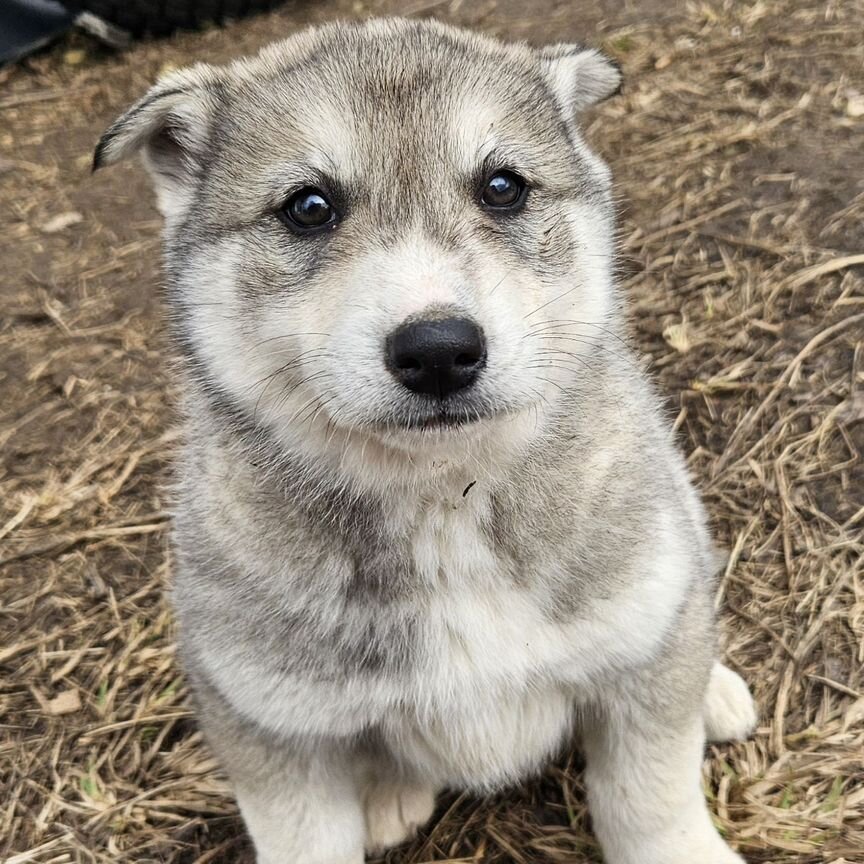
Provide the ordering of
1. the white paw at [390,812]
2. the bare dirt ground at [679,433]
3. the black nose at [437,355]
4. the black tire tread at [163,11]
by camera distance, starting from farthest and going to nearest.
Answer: the black tire tread at [163,11]
the bare dirt ground at [679,433]
the white paw at [390,812]
the black nose at [437,355]

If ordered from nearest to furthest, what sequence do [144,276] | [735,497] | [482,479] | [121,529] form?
1. [482,479]
2. [735,497]
3. [121,529]
4. [144,276]

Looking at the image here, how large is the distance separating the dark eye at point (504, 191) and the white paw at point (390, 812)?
1.86 meters

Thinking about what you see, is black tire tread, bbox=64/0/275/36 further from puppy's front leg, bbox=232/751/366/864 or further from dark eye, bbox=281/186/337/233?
puppy's front leg, bbox=232/751/366/864

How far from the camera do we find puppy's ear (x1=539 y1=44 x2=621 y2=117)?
10.1ft

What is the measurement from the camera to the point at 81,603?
4258 mm

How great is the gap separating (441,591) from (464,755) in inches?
21.9

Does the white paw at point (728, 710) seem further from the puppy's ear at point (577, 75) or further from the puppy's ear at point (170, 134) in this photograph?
the puppy's ear at point (170, 134)

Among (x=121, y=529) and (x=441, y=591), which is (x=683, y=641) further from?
(x=121, y=529)

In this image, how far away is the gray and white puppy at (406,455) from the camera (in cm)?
252

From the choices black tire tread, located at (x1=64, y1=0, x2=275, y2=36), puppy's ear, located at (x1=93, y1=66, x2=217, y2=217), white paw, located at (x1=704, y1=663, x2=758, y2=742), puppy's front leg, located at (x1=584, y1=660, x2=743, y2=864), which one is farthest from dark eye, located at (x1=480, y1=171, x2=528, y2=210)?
black tire tread, located at (x1=64, y1=0, x2=275, y2=36)

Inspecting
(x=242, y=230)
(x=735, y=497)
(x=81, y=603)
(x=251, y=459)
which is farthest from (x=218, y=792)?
(x=735, y=497)

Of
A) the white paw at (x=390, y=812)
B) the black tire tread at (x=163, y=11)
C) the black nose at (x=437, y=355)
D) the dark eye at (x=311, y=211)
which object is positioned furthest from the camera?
the black tire tread at (x=163, y=11)

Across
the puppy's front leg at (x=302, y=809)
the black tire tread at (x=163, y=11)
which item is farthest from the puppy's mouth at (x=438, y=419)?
the black tire tread at (x=163, y=11)

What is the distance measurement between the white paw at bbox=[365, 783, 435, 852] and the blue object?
296 inches
